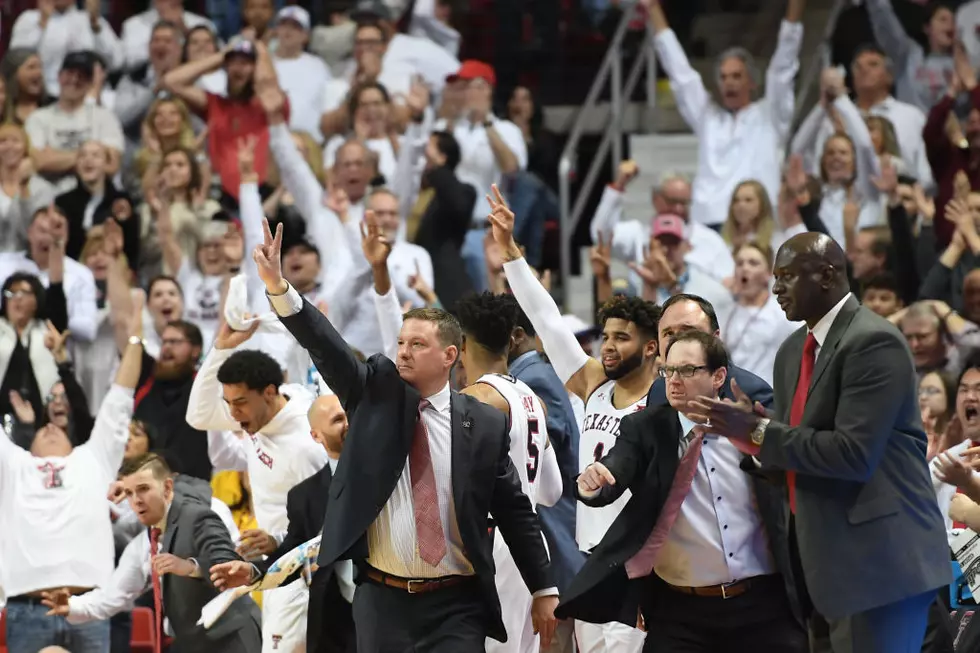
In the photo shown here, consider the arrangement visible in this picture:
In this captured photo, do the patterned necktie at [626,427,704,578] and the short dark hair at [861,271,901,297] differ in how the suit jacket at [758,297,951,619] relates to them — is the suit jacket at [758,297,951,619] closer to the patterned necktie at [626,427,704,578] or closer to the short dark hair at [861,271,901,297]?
the patterned necktie at [626,427,704,578]

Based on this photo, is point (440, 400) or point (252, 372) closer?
point (440, 400)

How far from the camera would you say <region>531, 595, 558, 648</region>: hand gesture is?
244 inches

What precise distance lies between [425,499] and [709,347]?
3.77ft

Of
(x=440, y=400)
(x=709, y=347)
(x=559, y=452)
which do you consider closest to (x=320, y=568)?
(x=440, y=400)

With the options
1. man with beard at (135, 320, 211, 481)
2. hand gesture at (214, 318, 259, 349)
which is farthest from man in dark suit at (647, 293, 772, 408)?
man with beard at (135, 320, 211, 481)

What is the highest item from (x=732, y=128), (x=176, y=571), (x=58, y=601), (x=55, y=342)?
(x=732, y=128)

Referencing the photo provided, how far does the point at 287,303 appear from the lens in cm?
580

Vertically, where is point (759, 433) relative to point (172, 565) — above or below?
above

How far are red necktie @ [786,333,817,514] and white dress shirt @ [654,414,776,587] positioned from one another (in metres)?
0.43

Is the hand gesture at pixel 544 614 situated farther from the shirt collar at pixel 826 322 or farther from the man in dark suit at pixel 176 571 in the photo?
the man in dark suit at pixel 176 571

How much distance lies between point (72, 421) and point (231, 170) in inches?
138

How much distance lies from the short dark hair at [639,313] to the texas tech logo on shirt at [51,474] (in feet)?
11.0

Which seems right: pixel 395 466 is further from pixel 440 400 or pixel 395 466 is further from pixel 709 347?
pixel 709 347

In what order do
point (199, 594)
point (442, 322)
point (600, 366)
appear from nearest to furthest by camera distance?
point (442, 322), point (600, 366), point (199, 594)
